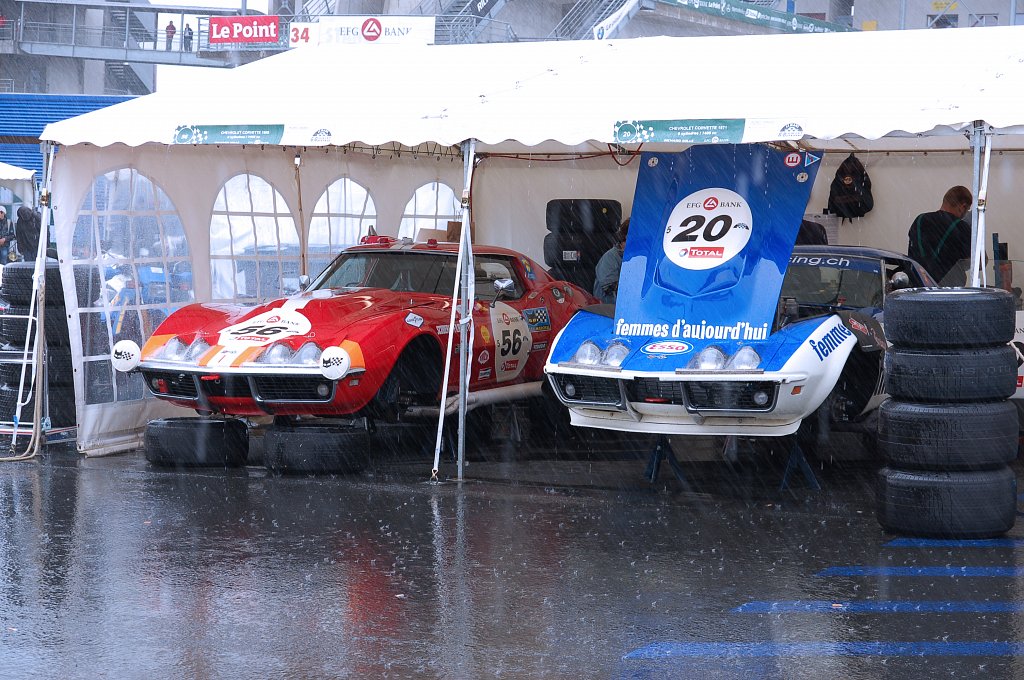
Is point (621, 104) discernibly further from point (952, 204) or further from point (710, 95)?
point (952, 204)

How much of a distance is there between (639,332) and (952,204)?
4.33m

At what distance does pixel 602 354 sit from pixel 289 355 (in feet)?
7.03

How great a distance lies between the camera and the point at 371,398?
28.2ft

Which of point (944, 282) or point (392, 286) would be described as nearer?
point (392, 286)

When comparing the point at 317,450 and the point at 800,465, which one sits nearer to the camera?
the point at 800,465

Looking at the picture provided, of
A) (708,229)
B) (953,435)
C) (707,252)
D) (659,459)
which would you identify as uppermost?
(708,229)

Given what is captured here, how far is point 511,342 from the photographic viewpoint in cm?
975

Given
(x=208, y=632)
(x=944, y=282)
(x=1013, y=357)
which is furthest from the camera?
(x=944, y=282)

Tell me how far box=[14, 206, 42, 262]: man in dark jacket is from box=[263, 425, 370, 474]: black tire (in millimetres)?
8141

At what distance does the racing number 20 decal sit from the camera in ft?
27.8

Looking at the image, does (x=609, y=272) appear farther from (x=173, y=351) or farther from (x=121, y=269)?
(x=173, y=351)

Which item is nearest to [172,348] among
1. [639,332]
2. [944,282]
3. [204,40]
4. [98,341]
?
[98,341]

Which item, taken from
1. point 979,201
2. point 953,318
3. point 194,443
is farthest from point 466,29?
point 953,318

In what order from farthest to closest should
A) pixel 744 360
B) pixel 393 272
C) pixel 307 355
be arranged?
pixel 393 272
pixel 307 355
pixel 744 360
